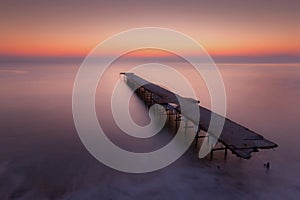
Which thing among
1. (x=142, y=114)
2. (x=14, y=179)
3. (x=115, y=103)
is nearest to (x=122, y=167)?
(x=14, y=179)

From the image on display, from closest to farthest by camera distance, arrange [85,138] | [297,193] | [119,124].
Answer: [297,193]
[85,138]
[119,124]

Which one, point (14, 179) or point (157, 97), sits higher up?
point (157, 97)

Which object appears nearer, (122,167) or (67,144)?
(122,167)

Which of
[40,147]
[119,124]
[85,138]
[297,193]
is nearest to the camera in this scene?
[297,193]

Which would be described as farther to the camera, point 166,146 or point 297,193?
point 166,146

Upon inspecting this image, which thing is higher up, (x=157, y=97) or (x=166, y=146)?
(x=157, y=97)

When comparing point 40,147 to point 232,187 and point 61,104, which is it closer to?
point 232,187

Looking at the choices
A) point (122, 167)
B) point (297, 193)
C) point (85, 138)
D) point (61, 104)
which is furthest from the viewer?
point (61, 104)

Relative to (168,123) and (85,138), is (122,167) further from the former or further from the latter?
(168,123)

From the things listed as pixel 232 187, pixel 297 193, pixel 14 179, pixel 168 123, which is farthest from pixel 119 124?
pixel 297 193
